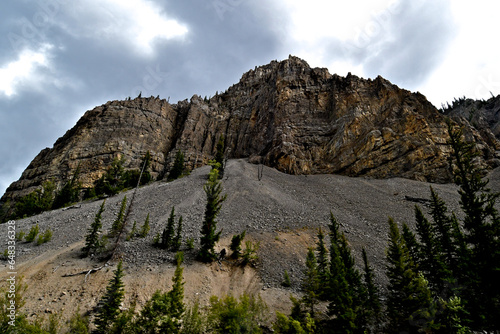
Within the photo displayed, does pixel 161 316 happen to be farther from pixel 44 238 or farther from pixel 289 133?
pixel 289 133

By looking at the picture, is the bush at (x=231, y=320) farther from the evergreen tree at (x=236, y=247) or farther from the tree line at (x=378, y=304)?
the evergreen tree at (x=236, y=247)

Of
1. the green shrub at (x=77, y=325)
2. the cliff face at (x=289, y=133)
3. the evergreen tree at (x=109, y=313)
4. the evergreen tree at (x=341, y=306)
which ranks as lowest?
the green shrub at (x=77, y=325)

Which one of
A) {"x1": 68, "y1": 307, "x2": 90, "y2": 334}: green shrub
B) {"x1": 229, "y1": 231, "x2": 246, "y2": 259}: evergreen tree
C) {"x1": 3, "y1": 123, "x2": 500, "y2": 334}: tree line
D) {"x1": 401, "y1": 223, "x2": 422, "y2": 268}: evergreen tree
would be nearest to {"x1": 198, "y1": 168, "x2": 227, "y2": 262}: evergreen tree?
{"x1": 229, "y1": 231, "x2": 246, "y2": 259}: evergreen tree

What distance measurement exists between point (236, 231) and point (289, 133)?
4876 centimetres

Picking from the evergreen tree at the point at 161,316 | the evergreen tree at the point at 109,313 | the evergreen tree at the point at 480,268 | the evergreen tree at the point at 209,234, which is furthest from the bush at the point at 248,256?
the evergreen tree at the point at 480,268

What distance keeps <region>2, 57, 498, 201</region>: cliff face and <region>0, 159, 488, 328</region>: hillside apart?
Answer: 9.14 m

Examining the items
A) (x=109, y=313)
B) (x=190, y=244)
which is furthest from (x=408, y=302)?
(x=109, y=313)

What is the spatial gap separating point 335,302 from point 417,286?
235 inches

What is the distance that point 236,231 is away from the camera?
1052 inches

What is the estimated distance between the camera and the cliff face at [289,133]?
194 ft

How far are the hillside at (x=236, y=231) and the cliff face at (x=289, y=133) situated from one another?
914cm

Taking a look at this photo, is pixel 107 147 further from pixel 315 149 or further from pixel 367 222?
pixel 367 222

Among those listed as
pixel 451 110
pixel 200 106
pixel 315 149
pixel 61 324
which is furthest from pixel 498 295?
pixel 451 110

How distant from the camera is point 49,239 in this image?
80.1ft
